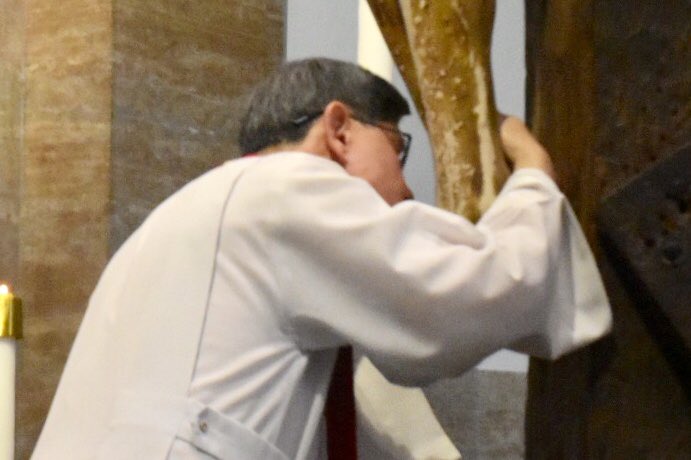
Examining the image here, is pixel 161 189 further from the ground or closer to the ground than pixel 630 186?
closer to the ground

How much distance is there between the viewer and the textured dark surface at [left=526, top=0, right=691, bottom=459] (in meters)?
2.08

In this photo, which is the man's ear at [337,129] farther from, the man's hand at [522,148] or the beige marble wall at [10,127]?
the beige marble wall at [10,127]

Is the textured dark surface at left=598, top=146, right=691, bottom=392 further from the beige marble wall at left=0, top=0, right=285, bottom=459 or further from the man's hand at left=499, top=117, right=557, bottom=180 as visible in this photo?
the beige marble wall at left=0, top=0, right=285, bottom=459

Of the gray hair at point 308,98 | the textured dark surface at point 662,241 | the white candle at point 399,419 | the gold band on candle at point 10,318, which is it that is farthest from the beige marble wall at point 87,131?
the textured dark surface at point 662,241

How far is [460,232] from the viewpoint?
2.11 m

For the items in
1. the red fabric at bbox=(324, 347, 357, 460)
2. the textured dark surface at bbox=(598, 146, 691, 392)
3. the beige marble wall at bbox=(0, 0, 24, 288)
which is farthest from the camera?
the beige marble wall at bbox=(0, 0, 24, 288)

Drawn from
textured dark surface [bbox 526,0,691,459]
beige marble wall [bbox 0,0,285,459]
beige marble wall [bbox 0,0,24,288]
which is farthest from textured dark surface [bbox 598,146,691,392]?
beige marble wall [bbox 0,0,24,288]

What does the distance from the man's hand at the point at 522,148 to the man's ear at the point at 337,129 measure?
24 cm

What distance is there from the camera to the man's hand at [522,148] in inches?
85.7

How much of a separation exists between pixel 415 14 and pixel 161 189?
1.70 metres

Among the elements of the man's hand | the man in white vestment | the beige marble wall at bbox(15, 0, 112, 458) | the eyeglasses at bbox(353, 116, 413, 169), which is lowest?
the beige marble wall at bbox(15, 0, 112, 458)

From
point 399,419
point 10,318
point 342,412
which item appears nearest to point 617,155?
point 342,412

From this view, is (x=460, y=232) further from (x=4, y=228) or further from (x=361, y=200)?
(x=4, y=228)

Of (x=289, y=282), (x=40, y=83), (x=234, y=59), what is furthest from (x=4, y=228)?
(x=289, y=282)
